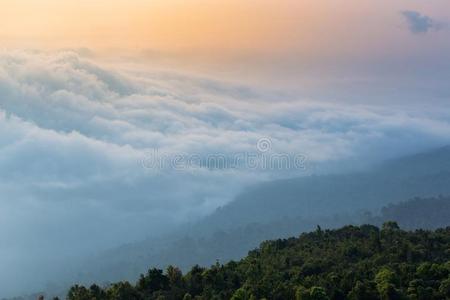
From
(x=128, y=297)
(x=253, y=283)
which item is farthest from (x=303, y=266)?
(x=128, y=297)

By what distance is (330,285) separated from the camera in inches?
2324

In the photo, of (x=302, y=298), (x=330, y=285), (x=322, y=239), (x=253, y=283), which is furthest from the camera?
(x=322, y=239)

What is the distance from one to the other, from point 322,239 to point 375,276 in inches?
1101

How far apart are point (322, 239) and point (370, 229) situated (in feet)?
21.2

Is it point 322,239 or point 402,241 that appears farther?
point 322,239

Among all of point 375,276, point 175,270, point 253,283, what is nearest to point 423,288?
point 375,276

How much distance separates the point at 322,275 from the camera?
65.4 meters

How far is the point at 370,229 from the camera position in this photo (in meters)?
91.2

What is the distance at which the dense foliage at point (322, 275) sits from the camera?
5707cm

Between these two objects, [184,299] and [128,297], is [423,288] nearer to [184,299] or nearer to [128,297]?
[184,299]

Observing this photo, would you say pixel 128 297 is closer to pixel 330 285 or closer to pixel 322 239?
pixel 330 285

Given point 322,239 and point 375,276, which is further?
point 322,239

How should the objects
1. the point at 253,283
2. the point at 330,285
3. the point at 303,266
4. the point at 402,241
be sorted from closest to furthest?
1. the point at 330,285
2. the point at 253,283
3. the point at 303,266
4. the point at 402,241

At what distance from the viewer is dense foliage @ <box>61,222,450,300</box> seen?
57069mm
